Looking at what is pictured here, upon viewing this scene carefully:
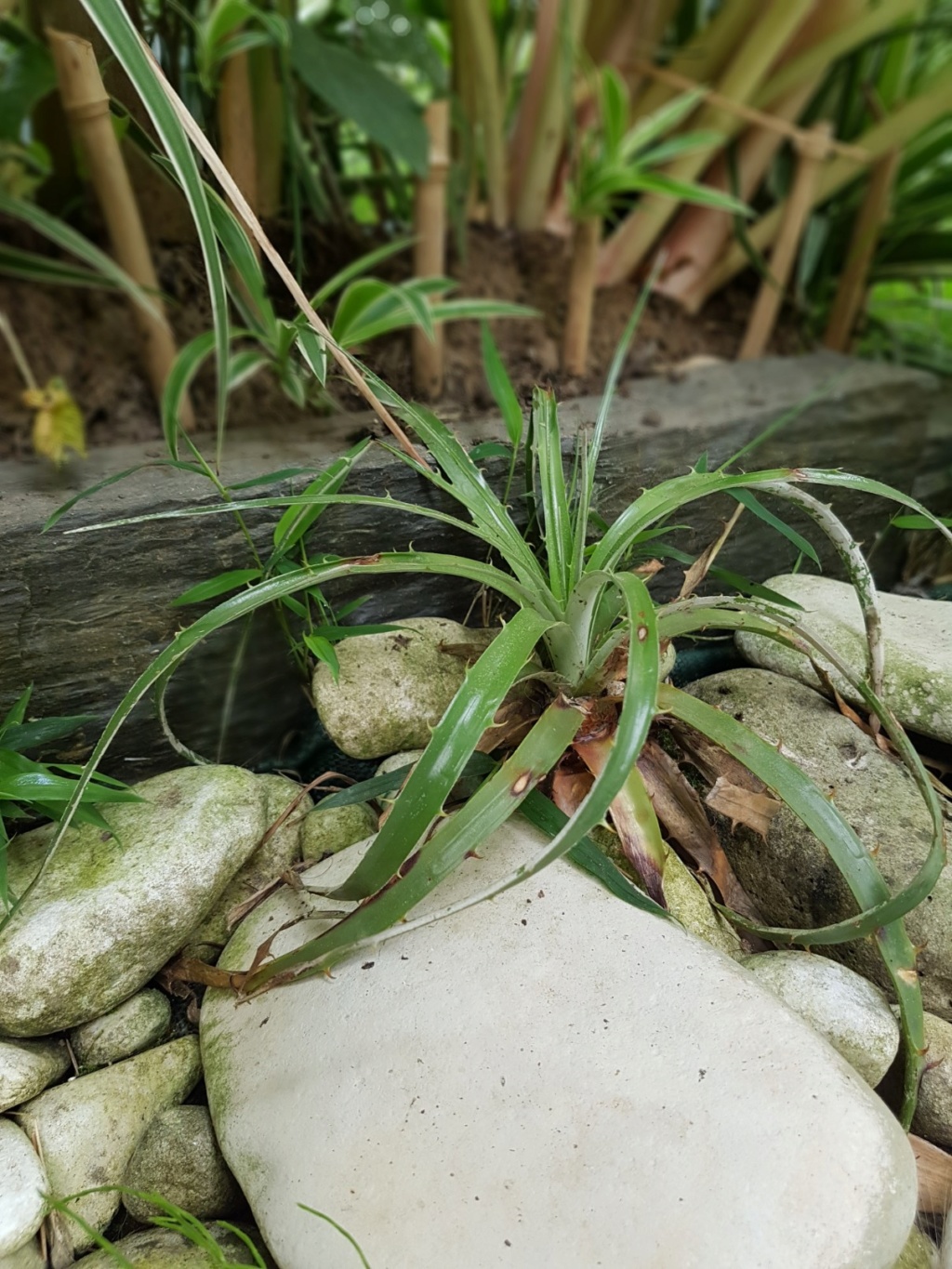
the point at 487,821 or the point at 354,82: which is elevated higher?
the point at 354,82

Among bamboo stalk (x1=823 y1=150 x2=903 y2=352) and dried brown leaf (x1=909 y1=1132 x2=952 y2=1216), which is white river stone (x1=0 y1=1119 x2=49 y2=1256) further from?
bamboo stalk (x1=823 y1=150 x2=903 y2=352)

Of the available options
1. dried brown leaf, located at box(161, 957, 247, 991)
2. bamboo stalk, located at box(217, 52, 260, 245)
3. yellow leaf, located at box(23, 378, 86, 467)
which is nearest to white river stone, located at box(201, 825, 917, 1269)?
dried brown leaf, located at box(161, 957, 247, 991)

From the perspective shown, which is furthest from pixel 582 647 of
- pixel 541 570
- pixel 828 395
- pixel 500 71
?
pixel 500 71

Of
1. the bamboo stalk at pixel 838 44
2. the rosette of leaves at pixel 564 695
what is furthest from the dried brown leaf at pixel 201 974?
the bamboo stalk at pixel 838 44

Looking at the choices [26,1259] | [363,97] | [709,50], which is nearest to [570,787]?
[26,1259]

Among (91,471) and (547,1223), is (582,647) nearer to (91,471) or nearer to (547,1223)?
(547,1223)

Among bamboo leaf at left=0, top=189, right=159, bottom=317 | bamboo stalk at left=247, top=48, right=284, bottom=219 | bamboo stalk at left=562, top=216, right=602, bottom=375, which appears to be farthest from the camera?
bamboo stalk at left=562, top=216, right=602, bottom=375

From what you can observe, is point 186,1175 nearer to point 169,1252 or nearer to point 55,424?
point 169,1252
